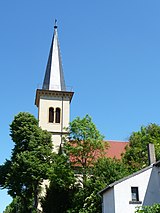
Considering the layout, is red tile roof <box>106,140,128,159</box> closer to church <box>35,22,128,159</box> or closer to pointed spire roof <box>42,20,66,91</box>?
church <box>35,22,128,159</box>

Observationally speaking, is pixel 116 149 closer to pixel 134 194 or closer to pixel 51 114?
pixel 51 114

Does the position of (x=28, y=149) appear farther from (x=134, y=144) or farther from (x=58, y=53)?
(x=58, y=53)

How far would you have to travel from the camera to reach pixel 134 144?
36.2 m

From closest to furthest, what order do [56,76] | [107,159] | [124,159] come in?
1. [107,159]
2. [124,159]
3. [56,76]

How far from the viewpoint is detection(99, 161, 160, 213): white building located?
79.7 ft

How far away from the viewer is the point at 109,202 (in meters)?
25.3

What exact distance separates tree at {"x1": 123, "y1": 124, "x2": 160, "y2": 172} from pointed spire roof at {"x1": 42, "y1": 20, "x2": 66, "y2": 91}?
53.8 ft

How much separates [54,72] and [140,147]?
21.3 metres

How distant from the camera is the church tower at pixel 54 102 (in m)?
45.8

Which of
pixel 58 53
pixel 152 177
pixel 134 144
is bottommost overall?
pixel 152 177

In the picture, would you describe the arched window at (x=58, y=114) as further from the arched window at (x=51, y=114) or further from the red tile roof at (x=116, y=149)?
the red tile roof at (x=116, y=149)

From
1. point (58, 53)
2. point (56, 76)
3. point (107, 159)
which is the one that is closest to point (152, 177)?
point (107, 159)

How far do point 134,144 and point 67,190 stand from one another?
29.1ft

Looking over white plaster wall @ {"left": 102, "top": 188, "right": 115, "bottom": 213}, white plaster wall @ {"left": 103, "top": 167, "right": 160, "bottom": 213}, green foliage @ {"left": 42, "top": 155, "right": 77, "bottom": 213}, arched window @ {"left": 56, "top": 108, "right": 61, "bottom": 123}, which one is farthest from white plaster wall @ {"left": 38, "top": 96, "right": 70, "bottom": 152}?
white plaster wall @ {"left": 103, "top": 167, "right": 160, "bottom": 213}
